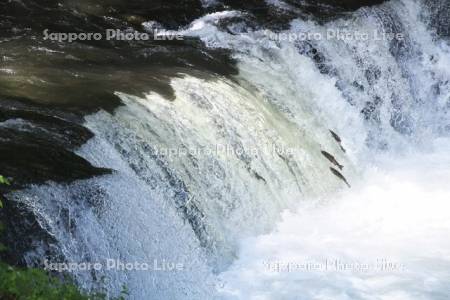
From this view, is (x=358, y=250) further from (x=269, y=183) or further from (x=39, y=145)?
(x=39, y=145)

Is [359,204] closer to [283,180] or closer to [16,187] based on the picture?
[283,180]

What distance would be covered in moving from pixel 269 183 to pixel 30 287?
491 centimetres

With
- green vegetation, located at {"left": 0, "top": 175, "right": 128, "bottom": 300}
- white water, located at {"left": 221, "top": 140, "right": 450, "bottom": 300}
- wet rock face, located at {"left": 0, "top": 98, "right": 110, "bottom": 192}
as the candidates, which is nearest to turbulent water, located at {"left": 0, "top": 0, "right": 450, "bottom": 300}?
white water, located at {"left": 221, "top": 140, "right": 450, "bottom": 300}

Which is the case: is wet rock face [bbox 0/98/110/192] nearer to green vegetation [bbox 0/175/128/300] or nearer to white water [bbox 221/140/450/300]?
green vegetation [bbox 0/175/128/300]

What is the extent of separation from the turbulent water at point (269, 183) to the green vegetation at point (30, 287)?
2.69 ft

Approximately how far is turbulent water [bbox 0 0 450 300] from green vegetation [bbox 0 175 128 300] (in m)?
0.82

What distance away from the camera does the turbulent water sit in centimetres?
745

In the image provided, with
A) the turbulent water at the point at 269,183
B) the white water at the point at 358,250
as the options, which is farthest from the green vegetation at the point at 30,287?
the white water at the point at 358,250

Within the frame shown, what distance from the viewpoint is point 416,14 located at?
1561 centimetres

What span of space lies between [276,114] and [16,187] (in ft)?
16.8

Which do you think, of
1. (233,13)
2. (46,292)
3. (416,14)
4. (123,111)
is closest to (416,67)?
(416,14)

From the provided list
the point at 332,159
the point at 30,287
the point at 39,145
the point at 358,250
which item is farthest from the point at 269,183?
the point at 30,287

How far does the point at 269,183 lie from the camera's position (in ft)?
32.6

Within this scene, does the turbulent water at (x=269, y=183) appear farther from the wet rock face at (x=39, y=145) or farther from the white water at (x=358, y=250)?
the wet rock face at (x=39, y=145)
